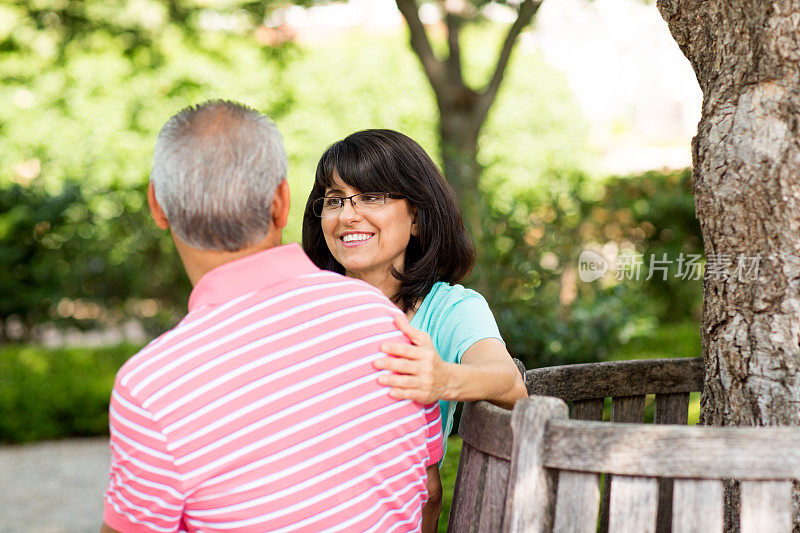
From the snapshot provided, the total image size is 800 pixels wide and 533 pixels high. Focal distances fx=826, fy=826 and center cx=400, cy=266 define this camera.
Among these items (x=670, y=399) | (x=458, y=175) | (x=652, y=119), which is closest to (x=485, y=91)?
(x=458, y=175)

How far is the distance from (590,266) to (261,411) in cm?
475

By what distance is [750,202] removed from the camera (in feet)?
6.02

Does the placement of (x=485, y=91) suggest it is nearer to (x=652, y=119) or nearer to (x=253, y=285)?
(x=253, y=285)

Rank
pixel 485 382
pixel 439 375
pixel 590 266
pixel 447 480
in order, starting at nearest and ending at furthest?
pixel 439 375
pixel 485 382
pixel 447 480
pixel 590 266

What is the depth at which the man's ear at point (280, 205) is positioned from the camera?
151 centimetres

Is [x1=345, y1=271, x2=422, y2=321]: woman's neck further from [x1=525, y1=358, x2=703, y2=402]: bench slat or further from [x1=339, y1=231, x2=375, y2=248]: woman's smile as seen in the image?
[x1=525, y1=358, x2=703, y2=402]: bench slat

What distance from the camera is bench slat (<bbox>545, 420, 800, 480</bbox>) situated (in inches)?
54.2

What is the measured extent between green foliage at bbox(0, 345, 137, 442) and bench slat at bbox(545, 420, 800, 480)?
6292mm

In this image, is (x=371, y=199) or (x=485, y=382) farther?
(x=371, y=199)

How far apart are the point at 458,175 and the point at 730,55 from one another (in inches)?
142

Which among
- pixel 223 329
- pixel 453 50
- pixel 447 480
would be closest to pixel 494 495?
pixel 223 329

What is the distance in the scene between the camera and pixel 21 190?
802 centimetres

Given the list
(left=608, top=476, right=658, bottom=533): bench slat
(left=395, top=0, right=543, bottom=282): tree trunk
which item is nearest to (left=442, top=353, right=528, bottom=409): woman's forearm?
(left=608, top=476, right=658, bottom=533): bench slat

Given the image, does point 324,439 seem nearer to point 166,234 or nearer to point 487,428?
point 487,428
